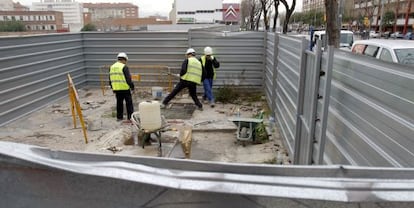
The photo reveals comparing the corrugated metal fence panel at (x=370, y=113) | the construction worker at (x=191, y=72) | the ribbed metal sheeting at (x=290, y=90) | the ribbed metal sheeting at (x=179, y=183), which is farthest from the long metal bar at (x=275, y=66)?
the ribbed metal sheeting at (x=179, y=183)

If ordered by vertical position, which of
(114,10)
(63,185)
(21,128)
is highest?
(114,10)

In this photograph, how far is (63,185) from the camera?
120cm

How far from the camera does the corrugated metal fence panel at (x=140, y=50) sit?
11258 mm

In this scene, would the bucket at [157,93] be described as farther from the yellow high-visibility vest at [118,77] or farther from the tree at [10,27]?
the tree at [10,27]

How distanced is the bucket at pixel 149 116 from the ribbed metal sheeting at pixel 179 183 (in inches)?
174

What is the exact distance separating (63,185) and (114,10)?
13587 cm

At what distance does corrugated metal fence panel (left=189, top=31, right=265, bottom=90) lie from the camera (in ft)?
35.3

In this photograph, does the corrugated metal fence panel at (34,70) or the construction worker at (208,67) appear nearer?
the corrugated metal fence panel at (34,70)

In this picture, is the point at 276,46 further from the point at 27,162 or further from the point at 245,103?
the point at 27,162

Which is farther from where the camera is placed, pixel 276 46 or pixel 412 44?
pixel 412 44

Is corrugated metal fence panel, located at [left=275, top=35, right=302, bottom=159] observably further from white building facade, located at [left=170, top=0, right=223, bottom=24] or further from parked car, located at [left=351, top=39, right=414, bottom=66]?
white building facade, located at [left=170, top=0, right=223, bottom=24]

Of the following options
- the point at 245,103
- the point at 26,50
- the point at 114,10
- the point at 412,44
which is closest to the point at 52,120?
the point at 26,50

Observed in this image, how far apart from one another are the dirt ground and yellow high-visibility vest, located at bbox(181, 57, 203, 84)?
0.88 meters

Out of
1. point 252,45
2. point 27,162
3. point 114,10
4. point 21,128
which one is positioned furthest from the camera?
point 114,10
